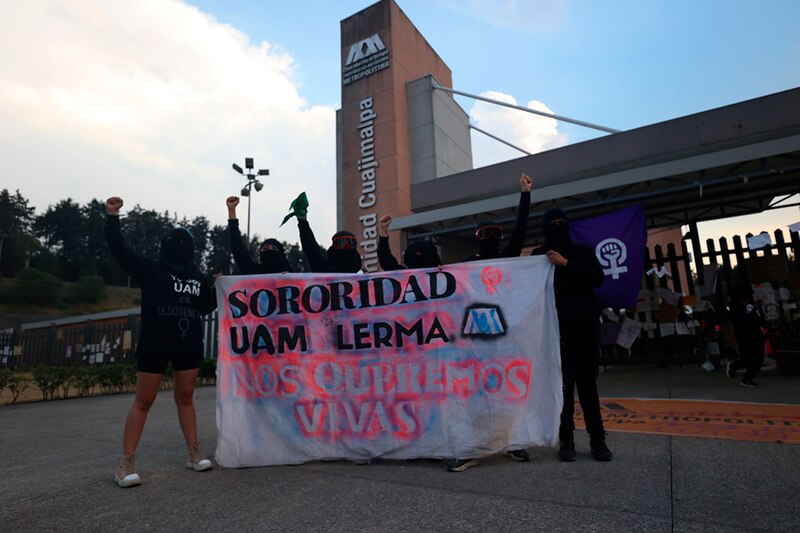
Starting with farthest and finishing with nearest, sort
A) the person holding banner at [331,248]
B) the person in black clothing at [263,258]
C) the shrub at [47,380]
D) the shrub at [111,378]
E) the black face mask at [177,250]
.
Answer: the shrub at [111,378] < the shrub at [47,380] < the person holding banner at [331,248] < the person in black clothing at [263,258] < the black face mask at [177,250]

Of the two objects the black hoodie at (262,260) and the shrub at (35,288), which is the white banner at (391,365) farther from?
the shrub at (35,288)

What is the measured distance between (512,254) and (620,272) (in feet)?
16.6

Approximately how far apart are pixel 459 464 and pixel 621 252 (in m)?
6.52

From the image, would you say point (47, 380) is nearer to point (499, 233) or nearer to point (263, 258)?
point (263, 258)

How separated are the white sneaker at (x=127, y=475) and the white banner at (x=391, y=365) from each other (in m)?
0.60

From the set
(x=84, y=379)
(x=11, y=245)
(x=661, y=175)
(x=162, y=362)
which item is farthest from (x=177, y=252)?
(x=11, y=245)

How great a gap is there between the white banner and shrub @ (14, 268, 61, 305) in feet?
219

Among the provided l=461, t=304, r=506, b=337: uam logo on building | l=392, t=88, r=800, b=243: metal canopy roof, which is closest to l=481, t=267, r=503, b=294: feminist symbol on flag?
l=461, t=304, r=506, b=337: uam logo on building

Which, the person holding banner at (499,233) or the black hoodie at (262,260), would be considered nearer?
the person holding banner at (499,233)

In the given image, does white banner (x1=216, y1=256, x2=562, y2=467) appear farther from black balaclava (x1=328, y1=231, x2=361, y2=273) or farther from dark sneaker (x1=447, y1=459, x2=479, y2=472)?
black balaclava (x1=328, y1=231, x2=361, y2=273)

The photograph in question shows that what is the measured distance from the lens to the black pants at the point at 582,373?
3371 mm

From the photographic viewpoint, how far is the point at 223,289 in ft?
13.3

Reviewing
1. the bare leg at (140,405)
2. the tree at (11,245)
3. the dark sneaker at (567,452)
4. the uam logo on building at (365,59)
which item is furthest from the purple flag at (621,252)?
the tree at (11,245)

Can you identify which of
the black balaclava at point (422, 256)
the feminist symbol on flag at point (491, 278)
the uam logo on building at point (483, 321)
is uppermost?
the black balaclava at point (422, 256)
